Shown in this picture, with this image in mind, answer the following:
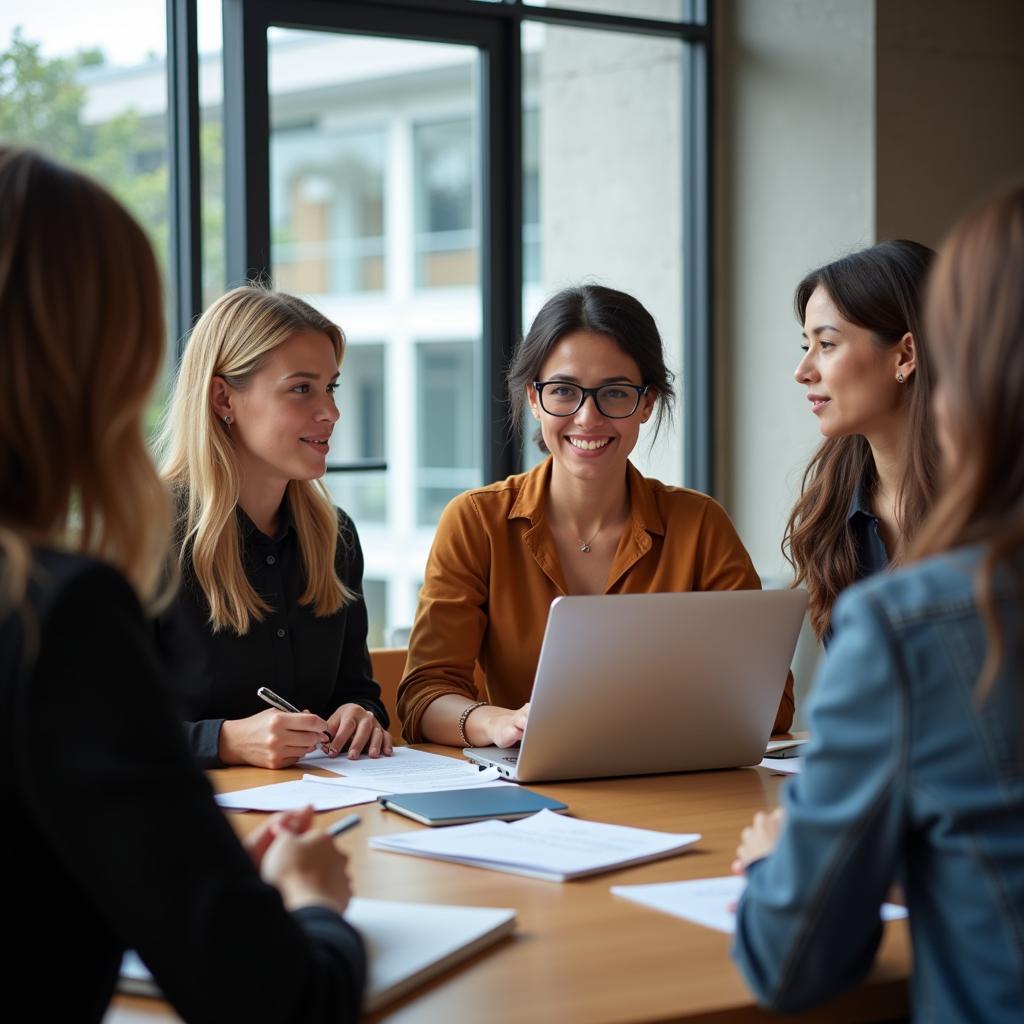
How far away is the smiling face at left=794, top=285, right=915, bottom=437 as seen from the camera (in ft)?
8.63

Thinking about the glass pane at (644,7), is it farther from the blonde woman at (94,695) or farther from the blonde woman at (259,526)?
the blonde woman at (94,695)

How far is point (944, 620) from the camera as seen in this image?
0.99 m

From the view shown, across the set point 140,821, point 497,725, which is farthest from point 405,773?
point 140,821

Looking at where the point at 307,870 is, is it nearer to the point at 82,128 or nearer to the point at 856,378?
the point at 856,378

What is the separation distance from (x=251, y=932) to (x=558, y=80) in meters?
4.33

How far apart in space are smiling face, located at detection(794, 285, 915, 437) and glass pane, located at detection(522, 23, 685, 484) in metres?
1.82

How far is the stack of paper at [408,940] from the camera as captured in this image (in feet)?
3.94

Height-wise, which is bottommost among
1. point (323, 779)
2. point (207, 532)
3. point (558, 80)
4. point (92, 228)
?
point (323, 779)

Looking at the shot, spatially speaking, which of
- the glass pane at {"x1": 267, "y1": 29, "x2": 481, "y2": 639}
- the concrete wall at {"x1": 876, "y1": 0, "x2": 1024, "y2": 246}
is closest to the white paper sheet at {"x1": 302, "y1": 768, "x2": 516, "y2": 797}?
the concrete wall at {"x1": 876, "y1": 0, "x2": 1024, "y2": 246}

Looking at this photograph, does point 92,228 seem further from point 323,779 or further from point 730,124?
point 730,124

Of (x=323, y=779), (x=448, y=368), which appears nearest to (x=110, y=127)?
(x=323, y=779)

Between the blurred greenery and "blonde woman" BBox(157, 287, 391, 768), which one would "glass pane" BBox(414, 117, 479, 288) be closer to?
the blurred greenery

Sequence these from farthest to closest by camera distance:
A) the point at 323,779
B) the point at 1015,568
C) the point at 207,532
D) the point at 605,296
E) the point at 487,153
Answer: the point at 487,153, the point at 605,296, the point at 207,532, the point at 323,779, the point at 1015,568

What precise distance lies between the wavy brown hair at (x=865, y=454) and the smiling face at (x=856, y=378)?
0.05ft
